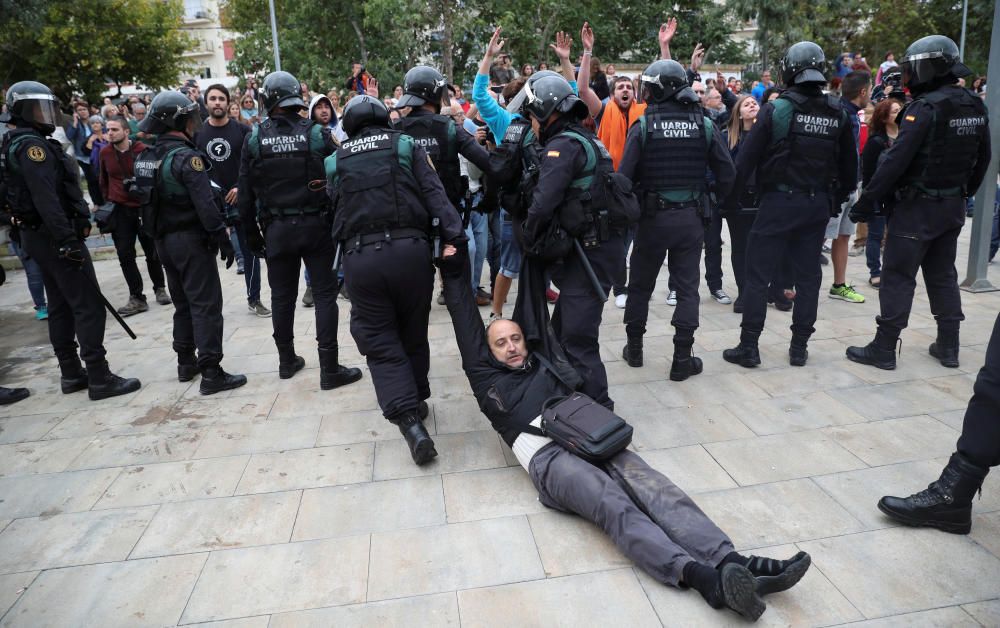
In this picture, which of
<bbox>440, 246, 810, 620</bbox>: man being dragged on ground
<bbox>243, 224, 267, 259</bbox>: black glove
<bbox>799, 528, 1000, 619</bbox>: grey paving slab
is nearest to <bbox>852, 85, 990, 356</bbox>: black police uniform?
<bbox>799, 528, 1000, 619</bbox>: grey paving slab

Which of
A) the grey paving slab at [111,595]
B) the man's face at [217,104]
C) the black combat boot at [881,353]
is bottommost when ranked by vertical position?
the grey paving slab at [111,595]

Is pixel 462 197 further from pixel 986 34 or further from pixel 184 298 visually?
pixel 986 34

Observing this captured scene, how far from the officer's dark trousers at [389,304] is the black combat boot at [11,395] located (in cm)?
313

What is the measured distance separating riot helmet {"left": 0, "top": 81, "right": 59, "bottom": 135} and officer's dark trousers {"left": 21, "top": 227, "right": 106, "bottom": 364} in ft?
2.47

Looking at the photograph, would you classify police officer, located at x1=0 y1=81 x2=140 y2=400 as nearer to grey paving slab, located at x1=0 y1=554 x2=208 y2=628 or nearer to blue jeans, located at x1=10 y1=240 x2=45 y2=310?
blue jeans, located at x1=10 y1=240 x2=45 y2=310

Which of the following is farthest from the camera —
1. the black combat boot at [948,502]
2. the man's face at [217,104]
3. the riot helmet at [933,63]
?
the man's face at [217,104]

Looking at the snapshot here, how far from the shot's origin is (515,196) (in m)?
4.31

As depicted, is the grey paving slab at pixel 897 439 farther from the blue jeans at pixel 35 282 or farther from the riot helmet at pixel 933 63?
the blue jeans at pixel 35 282

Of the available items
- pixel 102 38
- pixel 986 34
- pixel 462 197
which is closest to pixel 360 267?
pixel 462 197

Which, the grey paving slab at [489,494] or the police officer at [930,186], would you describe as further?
the police officer at [930,186]

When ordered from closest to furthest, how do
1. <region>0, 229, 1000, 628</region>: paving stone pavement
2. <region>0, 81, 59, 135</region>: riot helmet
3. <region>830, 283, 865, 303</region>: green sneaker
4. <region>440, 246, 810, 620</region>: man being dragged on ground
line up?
<region>440, 246, 810, 620</region>: man being dragged on ground, <region>0, 229, 1000, 628</region>: paving stone pavement, <region>0, 81, 59, 135</region>: riot helmet, <region>830, 283, 865, 303</region>: green sneaker

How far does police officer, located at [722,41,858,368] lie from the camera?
188 inches

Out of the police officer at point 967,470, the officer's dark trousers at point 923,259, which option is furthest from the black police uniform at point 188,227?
the officer's dark trousers at point 923,259

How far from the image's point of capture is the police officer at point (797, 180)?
4777mm
